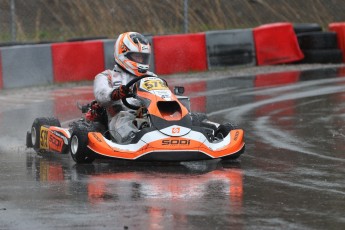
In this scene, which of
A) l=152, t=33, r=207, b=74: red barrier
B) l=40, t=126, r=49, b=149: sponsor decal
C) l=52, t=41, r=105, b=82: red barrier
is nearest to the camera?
l=40, t=126, r=49, b=149: sponsor decal

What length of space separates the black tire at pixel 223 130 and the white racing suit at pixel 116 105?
878 mm

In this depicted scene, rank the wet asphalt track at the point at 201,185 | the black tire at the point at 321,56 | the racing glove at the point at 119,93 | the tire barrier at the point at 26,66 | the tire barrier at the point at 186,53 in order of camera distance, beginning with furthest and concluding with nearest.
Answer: the black tire at the point at 321,56
the tire barrier at the point at 186,53
the tire barrier at the point at 26,66
the racing glove at the point at 119,93
the wet asphalt track at the point at 201,185

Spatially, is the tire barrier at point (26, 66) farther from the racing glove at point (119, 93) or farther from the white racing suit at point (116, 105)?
the racing glove at point (119, 93)

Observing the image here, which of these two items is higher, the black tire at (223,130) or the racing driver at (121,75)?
the racing driver at (121,75)

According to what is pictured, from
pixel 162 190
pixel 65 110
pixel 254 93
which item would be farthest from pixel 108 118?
pixel 254 93

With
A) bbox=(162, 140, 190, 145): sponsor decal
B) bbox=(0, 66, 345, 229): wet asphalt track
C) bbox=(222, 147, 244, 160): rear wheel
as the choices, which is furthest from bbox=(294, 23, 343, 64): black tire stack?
bbox=(162, 140, 190, 145): sponsor decal

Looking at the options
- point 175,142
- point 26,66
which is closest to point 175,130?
point 175,142

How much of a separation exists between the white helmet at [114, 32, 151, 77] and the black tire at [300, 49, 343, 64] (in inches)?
461

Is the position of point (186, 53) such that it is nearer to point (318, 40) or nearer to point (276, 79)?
point (276, 79)

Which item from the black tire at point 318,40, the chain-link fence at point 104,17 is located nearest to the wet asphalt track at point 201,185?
the black tire at point 318,40

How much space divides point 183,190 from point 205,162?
5.66ft

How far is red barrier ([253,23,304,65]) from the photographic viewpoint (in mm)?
21044

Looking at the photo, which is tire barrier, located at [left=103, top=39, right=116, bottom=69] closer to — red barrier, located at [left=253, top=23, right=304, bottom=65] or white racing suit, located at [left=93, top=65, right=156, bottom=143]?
red barrier, located at [left=253, top=23, right=304, bottom=65]

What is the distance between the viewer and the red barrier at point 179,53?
19.4m
